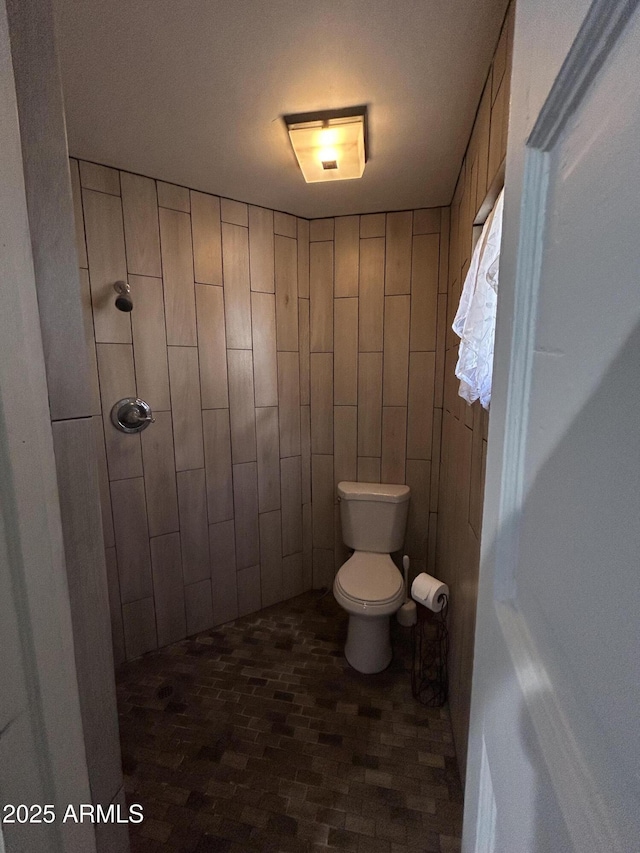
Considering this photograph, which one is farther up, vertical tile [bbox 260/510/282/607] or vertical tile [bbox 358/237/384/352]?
vertical tile [bbox 358/237/384/352]

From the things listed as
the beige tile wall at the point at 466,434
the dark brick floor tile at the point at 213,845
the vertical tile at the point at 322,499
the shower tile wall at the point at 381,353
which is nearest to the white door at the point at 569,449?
the beige tile wall at the point at 466,434

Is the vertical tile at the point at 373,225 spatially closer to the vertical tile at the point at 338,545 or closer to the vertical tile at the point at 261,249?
the vertical tile at the point at 261,249

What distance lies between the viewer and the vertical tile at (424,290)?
2.16 meters

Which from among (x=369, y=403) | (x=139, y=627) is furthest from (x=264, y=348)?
(x=139, y=627)

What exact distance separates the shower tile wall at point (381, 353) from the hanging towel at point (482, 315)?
1.05m

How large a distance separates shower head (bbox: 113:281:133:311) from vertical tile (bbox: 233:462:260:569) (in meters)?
1.02

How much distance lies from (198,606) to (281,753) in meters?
0.92

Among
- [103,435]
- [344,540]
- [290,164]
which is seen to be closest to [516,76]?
[290,164]

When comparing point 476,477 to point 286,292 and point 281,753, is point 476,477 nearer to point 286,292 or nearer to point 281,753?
point 281,753

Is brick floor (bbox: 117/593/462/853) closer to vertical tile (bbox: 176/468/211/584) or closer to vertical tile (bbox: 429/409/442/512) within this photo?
vertical tile (bbox: 176/468/211/584)

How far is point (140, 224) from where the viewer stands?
1812mm

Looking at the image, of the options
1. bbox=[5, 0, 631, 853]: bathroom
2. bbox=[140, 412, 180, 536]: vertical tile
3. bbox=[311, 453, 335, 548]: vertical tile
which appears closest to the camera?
bbox=[5, 0, 631, 853]: bathroom

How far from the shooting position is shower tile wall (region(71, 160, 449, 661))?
1841 millimetres

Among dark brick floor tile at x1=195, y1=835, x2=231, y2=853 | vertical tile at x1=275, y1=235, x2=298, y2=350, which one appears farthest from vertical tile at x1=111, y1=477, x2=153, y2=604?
vertical tile at x1=275, y1=235, x2=298, y2=350
